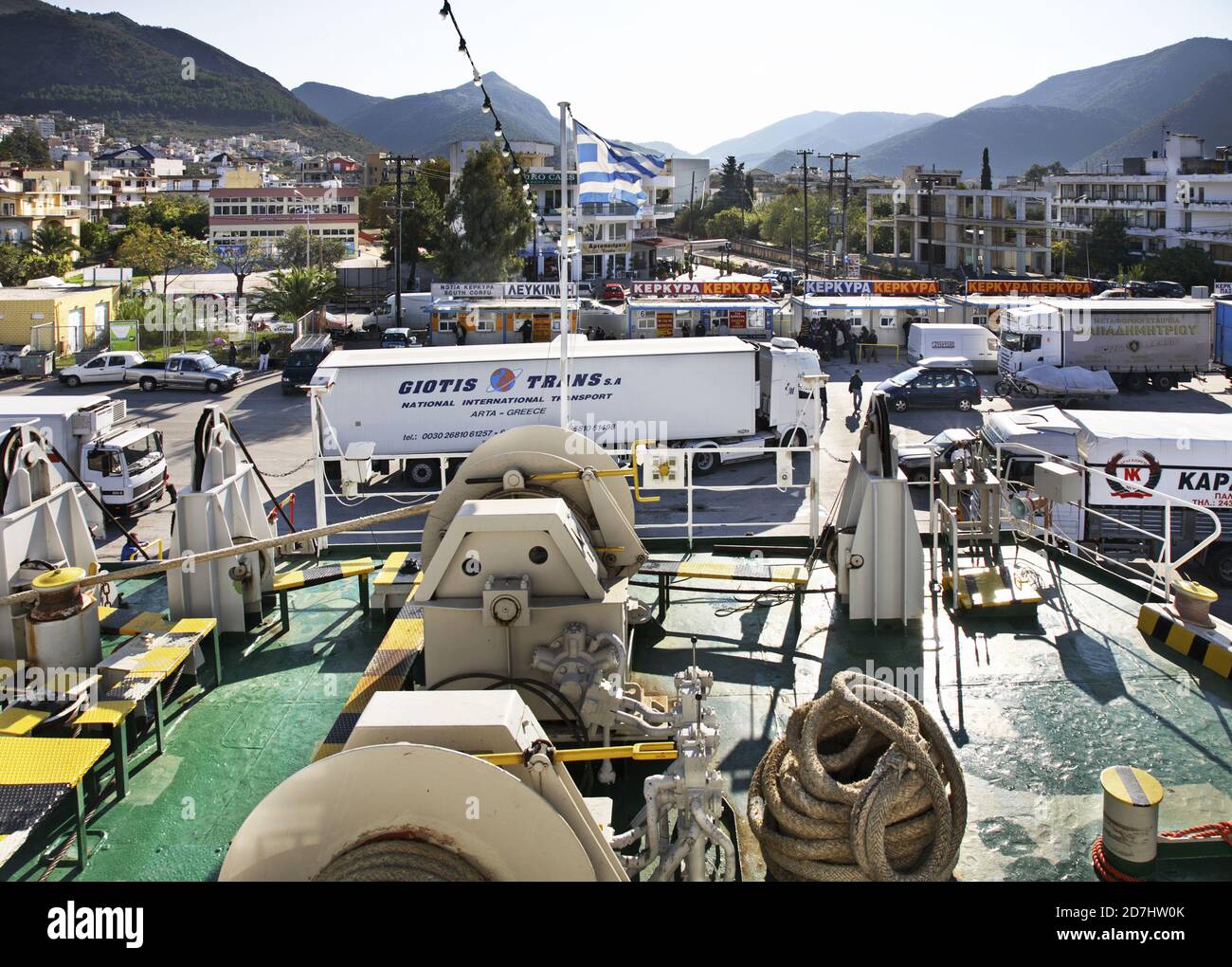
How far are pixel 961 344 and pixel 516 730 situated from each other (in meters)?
41.7

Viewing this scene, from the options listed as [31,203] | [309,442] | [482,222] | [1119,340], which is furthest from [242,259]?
[1119,340]

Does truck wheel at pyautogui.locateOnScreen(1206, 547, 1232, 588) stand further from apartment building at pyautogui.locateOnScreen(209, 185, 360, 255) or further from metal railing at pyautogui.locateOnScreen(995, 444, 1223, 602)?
apartment building at pyautogui.locateOnScreen(209, 185, 360, 255)

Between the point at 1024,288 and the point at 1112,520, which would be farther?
the point at 1024,288

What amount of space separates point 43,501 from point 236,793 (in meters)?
2.88

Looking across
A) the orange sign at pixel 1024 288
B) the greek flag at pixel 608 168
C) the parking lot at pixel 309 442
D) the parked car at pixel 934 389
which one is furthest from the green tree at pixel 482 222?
the greek flag at pixel 608 168

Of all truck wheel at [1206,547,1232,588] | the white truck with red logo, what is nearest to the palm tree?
the white truck with red logo

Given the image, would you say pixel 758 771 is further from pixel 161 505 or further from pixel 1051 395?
pixel 1051 395

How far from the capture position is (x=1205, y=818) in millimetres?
5766

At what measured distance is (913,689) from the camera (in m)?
7.51

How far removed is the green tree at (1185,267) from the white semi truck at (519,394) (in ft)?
159

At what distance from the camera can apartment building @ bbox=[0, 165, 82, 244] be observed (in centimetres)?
8444

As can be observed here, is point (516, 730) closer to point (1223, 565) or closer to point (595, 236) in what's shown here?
point (1223, 565)

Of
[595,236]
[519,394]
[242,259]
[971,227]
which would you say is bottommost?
[519,394]

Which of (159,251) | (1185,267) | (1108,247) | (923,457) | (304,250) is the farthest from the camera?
(1108,247)
